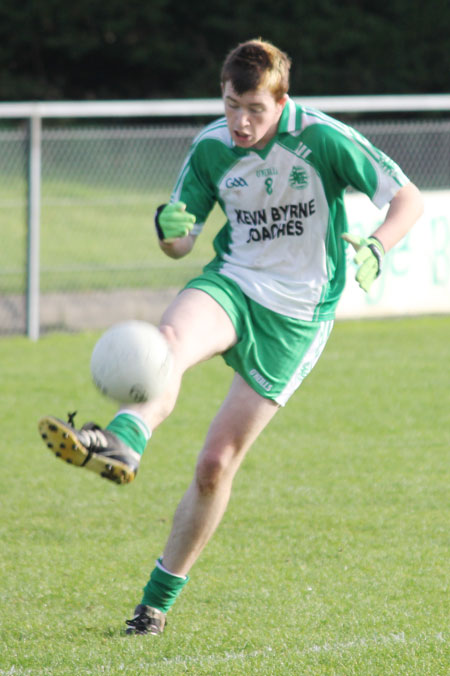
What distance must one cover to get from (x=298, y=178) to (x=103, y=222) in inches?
377

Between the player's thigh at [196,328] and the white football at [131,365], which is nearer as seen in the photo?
the white football at [131,365]

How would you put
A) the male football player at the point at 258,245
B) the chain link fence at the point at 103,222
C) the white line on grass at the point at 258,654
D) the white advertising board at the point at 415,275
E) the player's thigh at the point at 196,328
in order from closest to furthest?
the player's thigh at the point at 196,328, the white line on grass at the point at 258,654, the male football player at the point at 258,245, the white advertising board at the point at 415,275, the chain link fence at the point at 103,222

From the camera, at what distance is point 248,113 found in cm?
408

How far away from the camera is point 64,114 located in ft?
34.7

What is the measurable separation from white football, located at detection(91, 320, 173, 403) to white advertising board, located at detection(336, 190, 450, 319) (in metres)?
7.74

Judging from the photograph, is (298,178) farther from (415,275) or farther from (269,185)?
(415,275)

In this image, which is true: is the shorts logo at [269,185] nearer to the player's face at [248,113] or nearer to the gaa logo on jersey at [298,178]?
the gaa logo on jersey at [298,178]

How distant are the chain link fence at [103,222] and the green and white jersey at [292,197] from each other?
6550mm

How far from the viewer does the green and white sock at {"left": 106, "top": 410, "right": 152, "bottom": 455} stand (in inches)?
139

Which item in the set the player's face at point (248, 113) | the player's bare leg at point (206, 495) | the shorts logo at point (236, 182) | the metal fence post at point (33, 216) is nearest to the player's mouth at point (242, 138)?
the player's face at point (248, 113)

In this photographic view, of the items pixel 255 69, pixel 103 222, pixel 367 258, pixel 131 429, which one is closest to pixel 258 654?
pixel 131 429

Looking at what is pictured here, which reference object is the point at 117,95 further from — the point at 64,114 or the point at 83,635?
the point at 83,635

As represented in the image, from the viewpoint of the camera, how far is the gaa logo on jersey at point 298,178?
4.34 metres

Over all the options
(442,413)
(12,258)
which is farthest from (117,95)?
(442,413)
